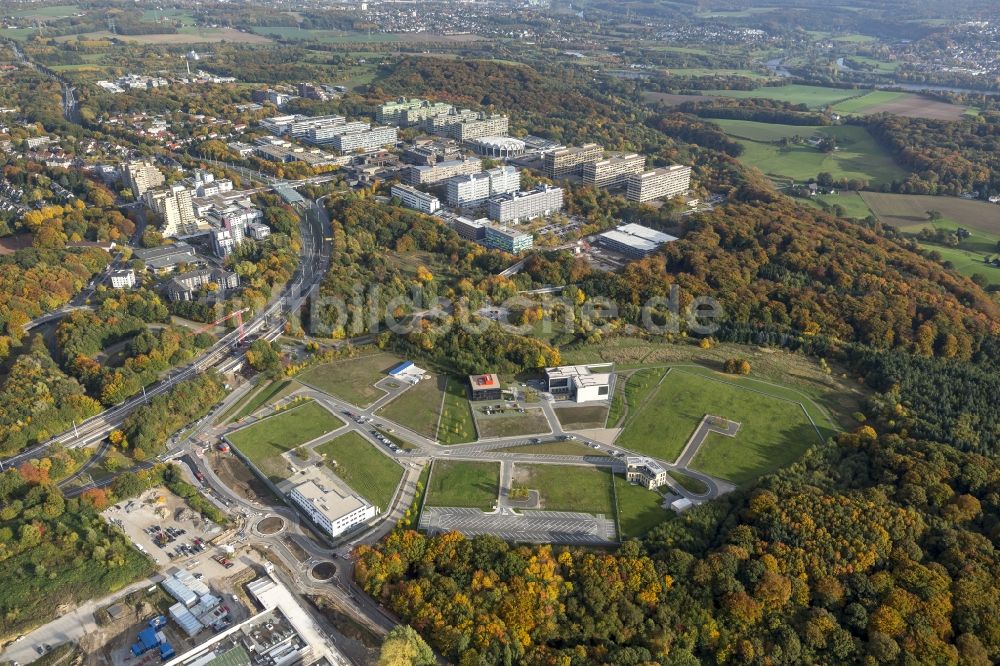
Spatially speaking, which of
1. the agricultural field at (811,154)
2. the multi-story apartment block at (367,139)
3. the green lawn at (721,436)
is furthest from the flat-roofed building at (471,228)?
the agricultural field at (811,154)

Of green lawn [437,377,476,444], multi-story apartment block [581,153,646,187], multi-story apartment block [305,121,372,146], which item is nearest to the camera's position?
green lawn [437,377,476,444]

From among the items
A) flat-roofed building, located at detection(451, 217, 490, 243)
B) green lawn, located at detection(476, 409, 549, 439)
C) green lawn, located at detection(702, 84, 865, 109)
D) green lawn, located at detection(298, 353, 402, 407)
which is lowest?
green lawn, located at detection(298, 353, 402, 407)

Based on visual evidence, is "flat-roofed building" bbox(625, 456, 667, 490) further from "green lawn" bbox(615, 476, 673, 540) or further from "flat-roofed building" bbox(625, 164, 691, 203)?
"flat-roofed building" bbox(625, 164, 691, 203)

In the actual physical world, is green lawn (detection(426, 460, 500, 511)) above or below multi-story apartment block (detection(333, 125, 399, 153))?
below

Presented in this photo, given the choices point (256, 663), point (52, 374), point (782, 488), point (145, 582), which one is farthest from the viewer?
point (52, 374)

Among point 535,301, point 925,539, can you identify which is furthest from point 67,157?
point 925,539

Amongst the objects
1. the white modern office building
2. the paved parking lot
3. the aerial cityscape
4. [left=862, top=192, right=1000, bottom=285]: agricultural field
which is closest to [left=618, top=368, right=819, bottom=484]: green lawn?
the aerial cityscape

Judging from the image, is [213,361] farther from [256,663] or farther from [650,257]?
[650,257]

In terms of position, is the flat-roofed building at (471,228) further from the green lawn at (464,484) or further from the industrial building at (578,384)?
the green lawn at (464,484)
